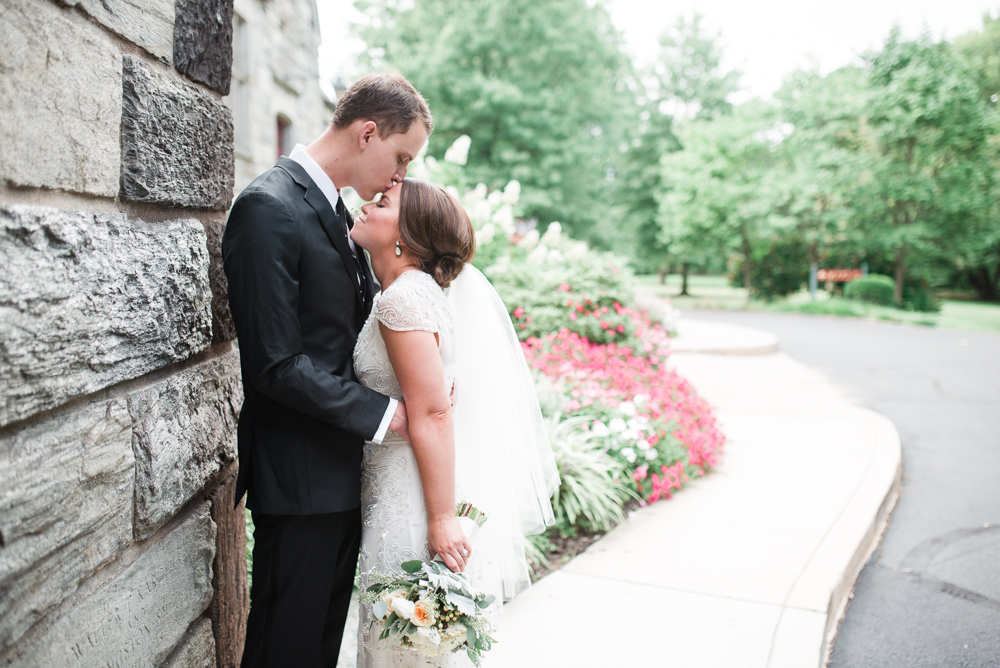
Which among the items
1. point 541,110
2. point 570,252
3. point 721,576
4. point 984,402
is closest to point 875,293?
point 541,110

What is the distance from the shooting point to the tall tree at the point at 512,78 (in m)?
20.2

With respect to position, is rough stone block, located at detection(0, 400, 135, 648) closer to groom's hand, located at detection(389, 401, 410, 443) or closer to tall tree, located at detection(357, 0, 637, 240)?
groom's hand, located at detection(389, 401, 410, 443)

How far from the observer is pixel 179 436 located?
1706mm

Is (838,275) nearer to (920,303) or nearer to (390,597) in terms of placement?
(920,303)

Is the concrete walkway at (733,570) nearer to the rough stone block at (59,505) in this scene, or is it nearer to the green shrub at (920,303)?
the rough stone block at (59,505)

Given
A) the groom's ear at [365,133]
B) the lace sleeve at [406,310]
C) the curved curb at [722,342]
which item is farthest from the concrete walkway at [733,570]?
the curved curb at [722,342]

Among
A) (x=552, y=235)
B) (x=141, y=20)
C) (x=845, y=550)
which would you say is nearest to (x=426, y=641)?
(x=141, y=20)

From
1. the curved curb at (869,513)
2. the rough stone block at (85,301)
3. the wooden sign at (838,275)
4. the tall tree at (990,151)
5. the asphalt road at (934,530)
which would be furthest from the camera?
the wooden sign at (838,275)

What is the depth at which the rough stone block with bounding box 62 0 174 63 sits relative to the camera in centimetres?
138

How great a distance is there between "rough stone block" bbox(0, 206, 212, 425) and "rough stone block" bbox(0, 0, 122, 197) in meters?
0.09

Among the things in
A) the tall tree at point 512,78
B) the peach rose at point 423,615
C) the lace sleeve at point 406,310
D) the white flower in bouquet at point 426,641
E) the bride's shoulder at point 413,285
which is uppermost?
the tall tree at point 512,78

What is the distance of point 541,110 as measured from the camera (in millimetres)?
20828

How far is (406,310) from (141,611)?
101 cm

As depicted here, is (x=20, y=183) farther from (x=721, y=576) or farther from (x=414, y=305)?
(x=721, y=576)
